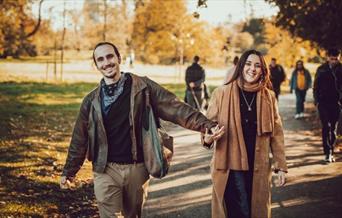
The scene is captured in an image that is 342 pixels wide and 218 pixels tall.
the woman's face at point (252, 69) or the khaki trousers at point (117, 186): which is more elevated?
the woman's face at point (252, 69)

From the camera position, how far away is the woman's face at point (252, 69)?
4.14 metres

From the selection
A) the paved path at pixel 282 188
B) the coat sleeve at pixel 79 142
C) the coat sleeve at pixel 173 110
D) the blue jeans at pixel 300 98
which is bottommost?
the paved path at pixel 282 188

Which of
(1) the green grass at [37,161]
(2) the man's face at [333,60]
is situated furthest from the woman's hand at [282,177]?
(2) the man's face at [333,60]

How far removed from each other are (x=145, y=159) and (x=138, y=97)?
56 cm

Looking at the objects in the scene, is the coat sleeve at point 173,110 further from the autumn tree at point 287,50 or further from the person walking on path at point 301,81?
the autumn tree at point 287,50

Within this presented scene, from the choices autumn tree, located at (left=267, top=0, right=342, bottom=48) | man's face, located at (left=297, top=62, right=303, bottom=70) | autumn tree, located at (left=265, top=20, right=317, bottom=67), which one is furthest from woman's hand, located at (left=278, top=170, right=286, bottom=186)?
autumn tree, located at (left=265, top=20, right=317, bottom=67)

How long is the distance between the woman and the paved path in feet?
5.77

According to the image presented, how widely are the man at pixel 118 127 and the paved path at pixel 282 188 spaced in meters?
2.08

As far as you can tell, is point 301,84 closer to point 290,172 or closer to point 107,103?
point 290,172

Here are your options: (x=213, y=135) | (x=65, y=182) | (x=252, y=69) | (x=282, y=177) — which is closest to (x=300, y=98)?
(x=282, y=177)

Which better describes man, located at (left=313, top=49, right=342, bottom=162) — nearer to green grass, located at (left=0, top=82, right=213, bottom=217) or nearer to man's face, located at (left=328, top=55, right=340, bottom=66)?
man's face, located at (left=328, top=55, right=340, bottom=66)

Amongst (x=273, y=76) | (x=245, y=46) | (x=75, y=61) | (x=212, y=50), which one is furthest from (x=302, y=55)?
(x=245, y=46)

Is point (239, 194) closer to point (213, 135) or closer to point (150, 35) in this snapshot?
point (213, 135)

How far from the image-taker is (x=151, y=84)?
4027mm
